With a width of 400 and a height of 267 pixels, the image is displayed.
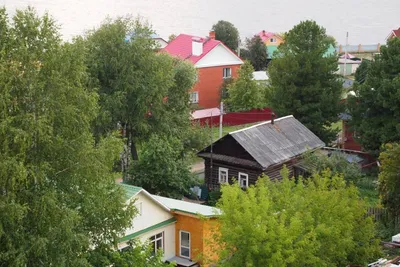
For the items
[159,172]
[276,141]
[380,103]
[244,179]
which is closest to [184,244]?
[159,172]

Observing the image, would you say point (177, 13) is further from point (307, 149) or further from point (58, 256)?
point (58, 256)

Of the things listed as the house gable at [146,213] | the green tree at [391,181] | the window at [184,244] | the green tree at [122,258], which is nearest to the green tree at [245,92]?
the green tree at [391,181]

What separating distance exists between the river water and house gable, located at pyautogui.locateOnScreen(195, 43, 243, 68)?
34.5 m

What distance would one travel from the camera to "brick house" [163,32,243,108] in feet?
165

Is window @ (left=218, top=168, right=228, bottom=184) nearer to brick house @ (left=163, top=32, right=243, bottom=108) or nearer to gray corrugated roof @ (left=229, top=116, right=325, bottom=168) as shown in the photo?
gray corrugated roof @ (left=229, top=116, right=325, bottom=168)

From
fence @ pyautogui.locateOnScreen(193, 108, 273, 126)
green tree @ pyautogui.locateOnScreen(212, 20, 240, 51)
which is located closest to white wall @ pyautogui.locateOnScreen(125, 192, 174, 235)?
fence @ pyautogui.locateOnScreen(193, 108, 273, 126)

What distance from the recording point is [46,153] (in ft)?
46.5

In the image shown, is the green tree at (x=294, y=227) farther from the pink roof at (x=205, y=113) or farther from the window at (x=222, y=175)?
the pink roof at (x=205, y=113)

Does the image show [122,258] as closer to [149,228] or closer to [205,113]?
[149,228]

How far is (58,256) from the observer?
1373 centimetres

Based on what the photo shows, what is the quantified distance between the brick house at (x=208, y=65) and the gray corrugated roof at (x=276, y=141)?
18.1m

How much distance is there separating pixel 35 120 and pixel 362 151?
2530 centimetres

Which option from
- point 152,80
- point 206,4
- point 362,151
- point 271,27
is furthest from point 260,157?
point 206,4

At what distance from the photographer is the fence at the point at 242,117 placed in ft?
151
